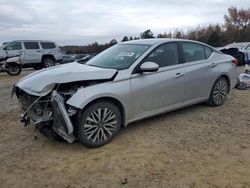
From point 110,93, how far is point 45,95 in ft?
3.19

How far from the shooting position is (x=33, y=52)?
19078 mm

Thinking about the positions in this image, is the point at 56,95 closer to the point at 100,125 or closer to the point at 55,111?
the point at 55,111

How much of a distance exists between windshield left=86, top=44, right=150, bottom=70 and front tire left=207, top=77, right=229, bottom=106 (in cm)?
203

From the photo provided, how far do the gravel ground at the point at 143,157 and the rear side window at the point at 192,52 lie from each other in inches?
47.0

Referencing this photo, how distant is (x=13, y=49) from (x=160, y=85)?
14626 mm

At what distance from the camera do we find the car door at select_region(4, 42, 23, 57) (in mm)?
18466

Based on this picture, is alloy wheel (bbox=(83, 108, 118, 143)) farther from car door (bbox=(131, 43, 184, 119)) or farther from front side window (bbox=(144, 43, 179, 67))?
front side window (bbox=(144, 43, 179, 67))

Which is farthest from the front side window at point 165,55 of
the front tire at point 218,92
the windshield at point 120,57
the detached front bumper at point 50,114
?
the detached front bumper at point 50,114

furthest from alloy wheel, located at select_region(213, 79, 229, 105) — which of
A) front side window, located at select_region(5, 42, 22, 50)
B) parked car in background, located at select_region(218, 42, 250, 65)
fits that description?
front side window, located at select_region(5, 42, 22, 50)

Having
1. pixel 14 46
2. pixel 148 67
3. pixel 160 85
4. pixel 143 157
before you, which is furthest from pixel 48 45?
pixel 143 157

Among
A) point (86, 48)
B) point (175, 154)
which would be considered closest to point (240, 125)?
point (175, 154)

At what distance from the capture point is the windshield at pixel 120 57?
5809mm

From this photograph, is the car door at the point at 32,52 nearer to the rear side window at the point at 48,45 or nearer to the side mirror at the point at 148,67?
the rear side window at the point at 48,45

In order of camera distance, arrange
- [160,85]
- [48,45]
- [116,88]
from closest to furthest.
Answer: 1. [116,88]
2. [160,85]
3. [48,45]
